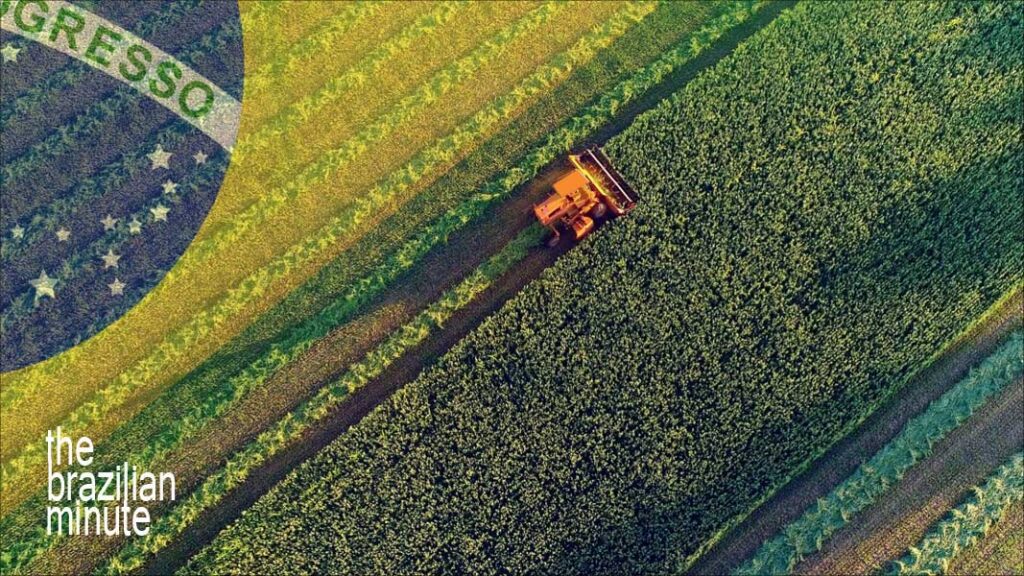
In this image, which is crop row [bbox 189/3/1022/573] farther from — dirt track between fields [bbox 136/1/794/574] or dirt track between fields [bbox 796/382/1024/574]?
dirt track between fields [bbox 796/382/1024/574]

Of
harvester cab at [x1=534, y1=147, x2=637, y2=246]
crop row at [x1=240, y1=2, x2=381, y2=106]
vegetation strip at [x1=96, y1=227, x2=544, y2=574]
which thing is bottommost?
vegetation strip at [x1=96, y1=227, x2=544, y2=574]

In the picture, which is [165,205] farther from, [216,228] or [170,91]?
[170,91]

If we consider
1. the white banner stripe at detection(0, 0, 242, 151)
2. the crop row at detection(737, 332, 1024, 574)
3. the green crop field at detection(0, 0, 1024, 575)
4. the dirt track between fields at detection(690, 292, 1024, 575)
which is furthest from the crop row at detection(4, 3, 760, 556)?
the crop row at detection(737, 332, 1024, 574)

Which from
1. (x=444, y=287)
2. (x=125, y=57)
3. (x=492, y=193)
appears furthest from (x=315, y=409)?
(x=125, y=57)

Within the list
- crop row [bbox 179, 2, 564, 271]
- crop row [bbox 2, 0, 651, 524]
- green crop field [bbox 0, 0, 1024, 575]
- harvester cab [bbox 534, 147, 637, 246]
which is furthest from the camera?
crop row [bbox 179, 2, 564, 271]

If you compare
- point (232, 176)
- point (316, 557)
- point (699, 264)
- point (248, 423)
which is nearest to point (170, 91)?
point (232, 176)

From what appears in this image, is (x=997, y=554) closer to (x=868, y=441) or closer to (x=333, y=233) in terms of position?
(x=868, y=441)
